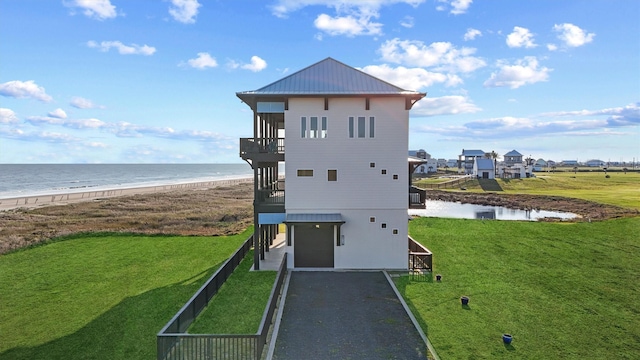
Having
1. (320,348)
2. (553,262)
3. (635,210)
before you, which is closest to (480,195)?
(635,210)

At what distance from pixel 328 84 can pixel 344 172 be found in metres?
4.82

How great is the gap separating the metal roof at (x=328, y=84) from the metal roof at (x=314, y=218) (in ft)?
20.5

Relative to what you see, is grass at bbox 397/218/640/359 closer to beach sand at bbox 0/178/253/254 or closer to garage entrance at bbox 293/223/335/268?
garage entrance at bbox 293/223/335/268

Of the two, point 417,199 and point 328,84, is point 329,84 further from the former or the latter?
point 417,199

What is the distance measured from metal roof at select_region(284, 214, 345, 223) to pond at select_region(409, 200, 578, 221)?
28018mm

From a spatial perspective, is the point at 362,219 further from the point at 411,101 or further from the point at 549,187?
the point at 549,187

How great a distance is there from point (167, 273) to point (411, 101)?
1591cm

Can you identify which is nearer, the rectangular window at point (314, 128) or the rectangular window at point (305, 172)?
the rectangular window at point (314, 128)

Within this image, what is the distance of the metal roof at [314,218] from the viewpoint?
56.6ft

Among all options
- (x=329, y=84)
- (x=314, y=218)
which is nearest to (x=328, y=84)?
(x=329, y=84)

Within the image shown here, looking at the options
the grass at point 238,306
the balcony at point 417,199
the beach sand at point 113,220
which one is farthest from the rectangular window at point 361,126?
the beach sand at point 113,220

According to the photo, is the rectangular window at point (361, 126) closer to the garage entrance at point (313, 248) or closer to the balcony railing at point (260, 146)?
the balcony railing at point (260, 146)

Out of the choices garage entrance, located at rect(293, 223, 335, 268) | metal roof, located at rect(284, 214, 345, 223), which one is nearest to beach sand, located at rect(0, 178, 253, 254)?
garage entrance, located at rect(293, 223, 335, 268)

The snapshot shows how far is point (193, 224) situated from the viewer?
36812 mm
